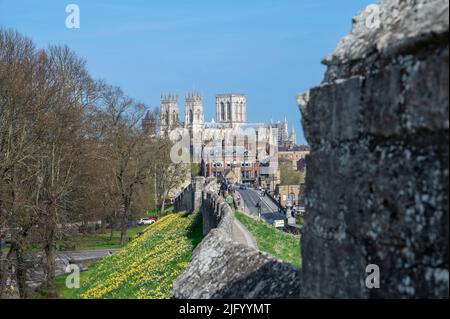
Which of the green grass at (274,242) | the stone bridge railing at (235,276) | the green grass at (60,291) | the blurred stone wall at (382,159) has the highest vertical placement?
the blurred stone wall at (382,159)

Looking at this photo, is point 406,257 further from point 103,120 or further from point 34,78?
Answer: point 103,120

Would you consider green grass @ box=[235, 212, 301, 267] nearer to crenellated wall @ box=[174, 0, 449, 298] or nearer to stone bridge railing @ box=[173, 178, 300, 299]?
stone bridge railing @ box=[173, 178, 300, 299]

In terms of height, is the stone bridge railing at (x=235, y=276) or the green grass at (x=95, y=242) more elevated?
the stone bridge railing at (x=235, y=276)

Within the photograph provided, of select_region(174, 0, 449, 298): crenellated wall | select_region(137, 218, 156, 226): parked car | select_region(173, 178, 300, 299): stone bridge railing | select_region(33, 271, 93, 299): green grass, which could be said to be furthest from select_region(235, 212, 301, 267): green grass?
select_region(137, 218, 156, 226): parked car

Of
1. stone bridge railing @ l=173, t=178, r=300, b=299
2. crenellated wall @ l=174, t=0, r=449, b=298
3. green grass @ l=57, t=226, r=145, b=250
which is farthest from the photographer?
green grass @ l=57, t=226, r=145, b=250

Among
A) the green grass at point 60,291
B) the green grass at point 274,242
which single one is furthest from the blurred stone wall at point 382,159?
the green grass at point 60,291

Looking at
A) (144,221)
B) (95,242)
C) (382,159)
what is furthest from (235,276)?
(144,221)

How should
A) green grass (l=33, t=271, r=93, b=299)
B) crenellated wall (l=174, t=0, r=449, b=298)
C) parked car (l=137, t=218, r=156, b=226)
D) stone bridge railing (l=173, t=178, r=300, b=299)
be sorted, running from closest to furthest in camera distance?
1. crenellated wall (l=174, t=0, r=449, b=298)
2. stone bridge railing (l=173, t=178, r=300, b=299)
3. green grass (l=33, t=271, r=93, b=299)
4. parked car (l=137, t=218, r=156, b=226)

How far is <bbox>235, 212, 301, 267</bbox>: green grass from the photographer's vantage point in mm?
16391

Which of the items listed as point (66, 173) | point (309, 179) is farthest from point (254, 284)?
point (66, 173)

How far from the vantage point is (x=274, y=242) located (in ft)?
62.7

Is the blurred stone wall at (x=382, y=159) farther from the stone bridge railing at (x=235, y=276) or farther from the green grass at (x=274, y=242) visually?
Result: the green grass at (x=274, y=242)

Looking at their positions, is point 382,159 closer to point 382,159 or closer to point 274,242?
point 382,159

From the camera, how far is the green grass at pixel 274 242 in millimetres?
16391
